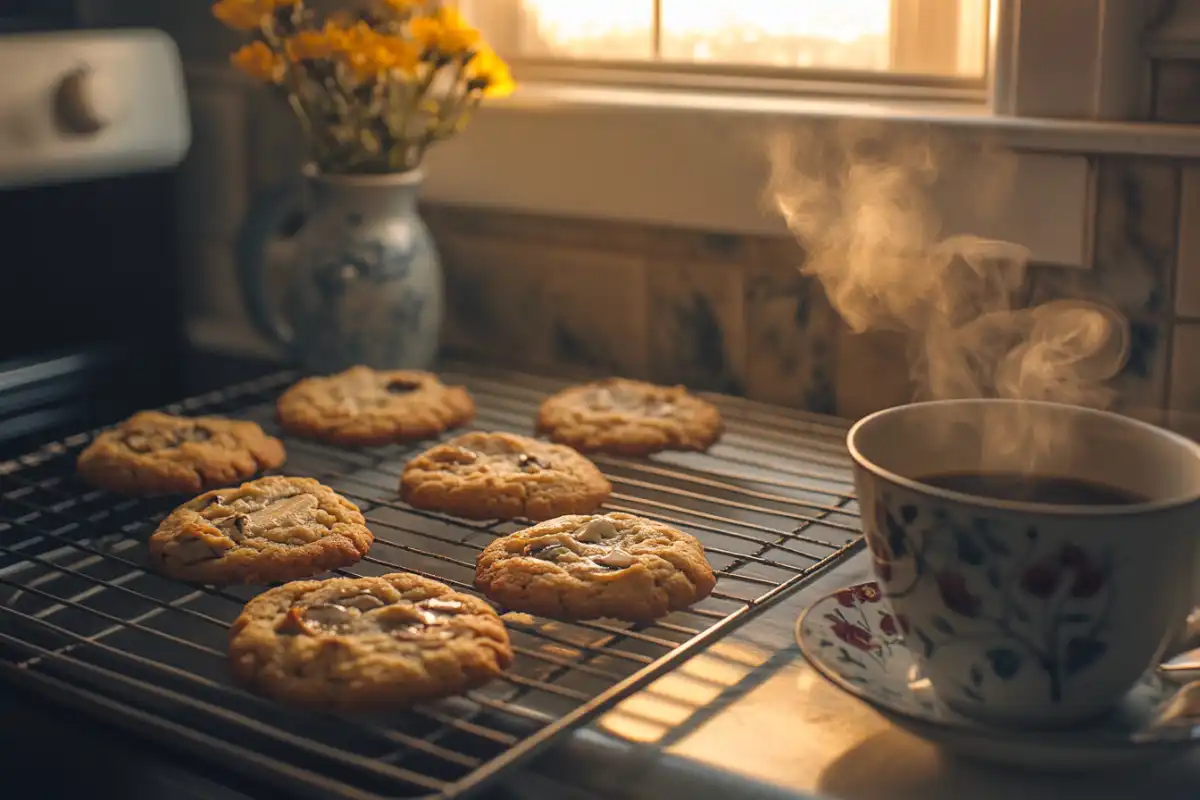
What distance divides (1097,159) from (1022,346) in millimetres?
168

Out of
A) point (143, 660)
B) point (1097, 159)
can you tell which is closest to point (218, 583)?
point (143, 660)

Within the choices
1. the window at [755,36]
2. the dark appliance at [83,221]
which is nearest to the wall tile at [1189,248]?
the window at [755,36]

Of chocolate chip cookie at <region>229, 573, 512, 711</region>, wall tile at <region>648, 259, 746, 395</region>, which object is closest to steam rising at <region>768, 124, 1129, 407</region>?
wall tile at <region>648, 259, 746, 395</region>

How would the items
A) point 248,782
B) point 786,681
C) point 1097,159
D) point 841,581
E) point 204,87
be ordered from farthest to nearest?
point 204,87, point 1097,159, point 841,581, point 786,681, point 248,782

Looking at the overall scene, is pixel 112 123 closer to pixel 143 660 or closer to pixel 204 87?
pixel 204 87

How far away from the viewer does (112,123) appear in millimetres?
1341

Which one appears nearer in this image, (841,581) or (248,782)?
(248,782)

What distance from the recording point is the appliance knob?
1277 mm

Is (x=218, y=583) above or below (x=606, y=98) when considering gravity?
below

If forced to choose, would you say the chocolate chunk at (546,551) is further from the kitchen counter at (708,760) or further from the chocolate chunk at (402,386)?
the chocolate chunk at (402,386)

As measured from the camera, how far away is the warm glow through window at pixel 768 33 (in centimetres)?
131

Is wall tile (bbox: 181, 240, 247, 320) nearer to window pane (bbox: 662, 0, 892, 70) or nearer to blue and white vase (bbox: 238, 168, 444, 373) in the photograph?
blue and white vase (bbox: 238, 168, 444, 373)

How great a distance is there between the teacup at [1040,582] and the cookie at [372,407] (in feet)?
1.72

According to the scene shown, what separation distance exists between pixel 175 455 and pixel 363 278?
29cm
